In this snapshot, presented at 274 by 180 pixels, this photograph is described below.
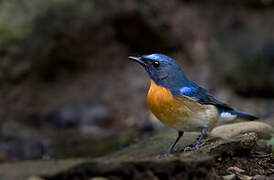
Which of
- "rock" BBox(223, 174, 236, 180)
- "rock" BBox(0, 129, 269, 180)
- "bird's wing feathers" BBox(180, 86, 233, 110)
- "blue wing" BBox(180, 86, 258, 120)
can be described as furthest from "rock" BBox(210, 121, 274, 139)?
"rock" BBox(0, 129, 269, 180)

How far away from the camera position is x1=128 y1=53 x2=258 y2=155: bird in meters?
4.91

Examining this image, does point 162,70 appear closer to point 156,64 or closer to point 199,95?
point 156,64

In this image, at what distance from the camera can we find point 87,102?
11.1 metres

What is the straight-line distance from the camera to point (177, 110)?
4895 mm

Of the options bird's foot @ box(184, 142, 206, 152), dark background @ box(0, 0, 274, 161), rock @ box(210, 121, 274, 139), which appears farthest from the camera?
dark background @ box(0, 0, 274, 161)

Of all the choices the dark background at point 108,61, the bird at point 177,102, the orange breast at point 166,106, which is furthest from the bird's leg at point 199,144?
the dark background at point 108,61

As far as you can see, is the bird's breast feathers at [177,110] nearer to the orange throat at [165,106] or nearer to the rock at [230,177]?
the orange throat at [165,106]

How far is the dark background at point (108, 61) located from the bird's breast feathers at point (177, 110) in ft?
13.5

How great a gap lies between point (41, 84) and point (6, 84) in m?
0.89

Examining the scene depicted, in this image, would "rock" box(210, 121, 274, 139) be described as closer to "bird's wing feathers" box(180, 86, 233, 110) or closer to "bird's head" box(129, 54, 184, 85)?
"bird's wing feathers" box(180, 86, 233, 110)

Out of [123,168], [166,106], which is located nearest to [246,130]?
[166,106]

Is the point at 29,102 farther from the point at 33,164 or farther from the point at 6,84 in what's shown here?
the point at 33,164

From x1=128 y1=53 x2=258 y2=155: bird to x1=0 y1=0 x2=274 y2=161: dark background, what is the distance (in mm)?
4024

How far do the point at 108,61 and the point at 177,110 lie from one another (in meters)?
6.98
